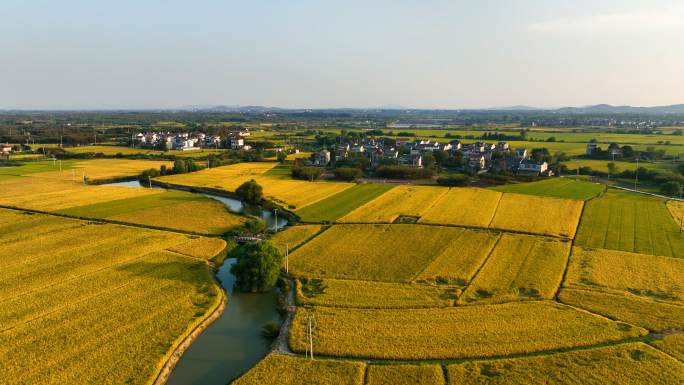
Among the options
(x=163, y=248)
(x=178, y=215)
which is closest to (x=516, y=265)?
(x=163, y=248)

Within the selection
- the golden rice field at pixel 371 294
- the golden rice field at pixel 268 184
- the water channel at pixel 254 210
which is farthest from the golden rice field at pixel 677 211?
the water channel at pixel 254 210


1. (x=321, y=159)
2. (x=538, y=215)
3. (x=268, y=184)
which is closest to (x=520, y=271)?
(x=538, y=215)

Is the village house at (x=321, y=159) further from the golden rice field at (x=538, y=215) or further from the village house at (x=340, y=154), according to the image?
the golden rice field at (x=538, y=215)

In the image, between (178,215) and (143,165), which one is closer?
(178,215)

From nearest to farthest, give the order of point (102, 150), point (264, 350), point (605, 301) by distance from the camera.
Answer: point (264, 350) < point (605, 301) < point (102, 150)

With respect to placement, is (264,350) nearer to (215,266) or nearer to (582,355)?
(215,266)

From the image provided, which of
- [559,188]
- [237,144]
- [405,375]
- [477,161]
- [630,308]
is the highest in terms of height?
[237,144]

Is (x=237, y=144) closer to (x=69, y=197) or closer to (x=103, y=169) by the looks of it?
(x=103, y=169)
